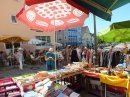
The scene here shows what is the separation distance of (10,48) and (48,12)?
40.9 ft

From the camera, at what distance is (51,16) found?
4.09 m

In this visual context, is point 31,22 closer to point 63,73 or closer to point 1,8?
point 63,73

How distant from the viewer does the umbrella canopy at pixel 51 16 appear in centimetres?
341

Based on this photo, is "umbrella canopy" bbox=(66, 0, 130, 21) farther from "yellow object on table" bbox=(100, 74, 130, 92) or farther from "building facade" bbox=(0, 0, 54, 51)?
"building facade" bbox=(0, 0, 54, 51)

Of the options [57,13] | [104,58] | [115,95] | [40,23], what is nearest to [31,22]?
[40,23]

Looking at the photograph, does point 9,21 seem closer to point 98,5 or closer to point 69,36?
point 98,5

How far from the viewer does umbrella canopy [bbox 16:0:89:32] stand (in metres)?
3.41

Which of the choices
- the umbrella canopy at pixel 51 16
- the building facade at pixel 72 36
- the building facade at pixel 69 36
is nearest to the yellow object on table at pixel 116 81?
the umbrella canopy at pixel 51 16

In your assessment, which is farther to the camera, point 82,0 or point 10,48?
point 10,48

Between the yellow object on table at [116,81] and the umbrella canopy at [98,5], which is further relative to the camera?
the yellow object on table at [116,81]

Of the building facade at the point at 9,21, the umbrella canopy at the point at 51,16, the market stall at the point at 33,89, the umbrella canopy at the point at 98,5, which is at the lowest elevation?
the market stall at the point at 33,89

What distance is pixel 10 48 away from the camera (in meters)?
14.6

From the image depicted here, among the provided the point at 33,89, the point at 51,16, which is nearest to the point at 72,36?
the point at 51,16

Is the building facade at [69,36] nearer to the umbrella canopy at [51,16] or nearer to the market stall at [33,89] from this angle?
the umbrella canopy at [51,16]
